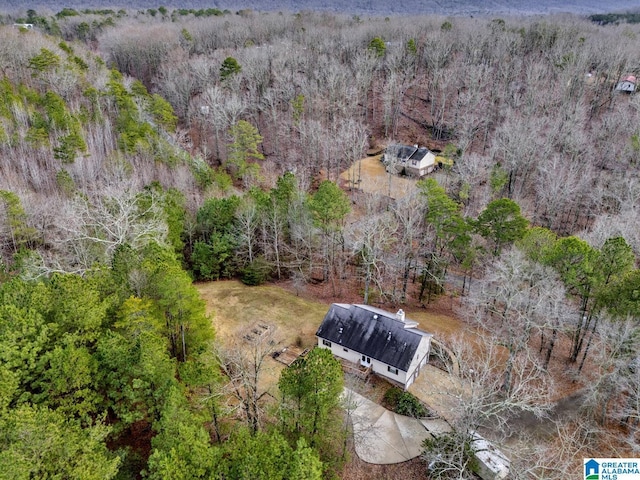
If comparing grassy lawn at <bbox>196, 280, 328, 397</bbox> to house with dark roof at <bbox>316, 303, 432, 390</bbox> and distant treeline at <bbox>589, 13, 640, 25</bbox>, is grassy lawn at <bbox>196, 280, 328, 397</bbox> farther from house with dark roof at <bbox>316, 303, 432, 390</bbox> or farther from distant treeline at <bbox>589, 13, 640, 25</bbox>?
distant treeline at <bbox>589, 13, 640, 25</bbox>

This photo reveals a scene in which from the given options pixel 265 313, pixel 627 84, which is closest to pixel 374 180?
pixel 265 313

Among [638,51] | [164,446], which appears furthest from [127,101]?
[638,51]

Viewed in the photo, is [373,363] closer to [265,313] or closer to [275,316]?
[275,316]

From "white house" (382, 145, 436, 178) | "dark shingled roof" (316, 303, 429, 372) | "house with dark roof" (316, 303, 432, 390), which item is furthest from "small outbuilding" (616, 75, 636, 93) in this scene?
"dark shingled roof" (316, 303, 429, 372)

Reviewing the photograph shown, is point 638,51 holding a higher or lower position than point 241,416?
higher

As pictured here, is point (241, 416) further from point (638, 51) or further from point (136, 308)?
Answer: point (638, 51)
